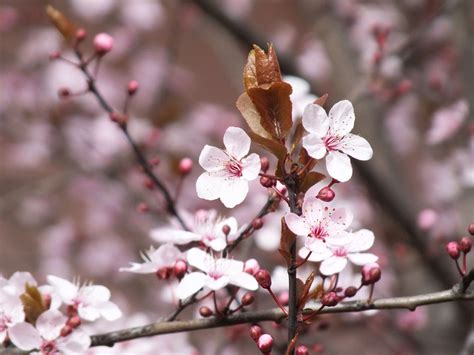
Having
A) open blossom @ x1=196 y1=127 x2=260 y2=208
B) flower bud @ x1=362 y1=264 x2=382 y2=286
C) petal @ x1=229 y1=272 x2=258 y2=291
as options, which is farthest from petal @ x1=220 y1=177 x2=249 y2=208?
flower bud @ x1=362 y1=264 x2=382 y2=286

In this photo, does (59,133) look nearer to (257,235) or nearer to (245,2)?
(257,235)

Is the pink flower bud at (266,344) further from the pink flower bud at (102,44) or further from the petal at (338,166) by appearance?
the pink flower bud at (102,44)

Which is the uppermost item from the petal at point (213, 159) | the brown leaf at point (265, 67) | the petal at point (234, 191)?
A: the brown leaf at point (265, 67)

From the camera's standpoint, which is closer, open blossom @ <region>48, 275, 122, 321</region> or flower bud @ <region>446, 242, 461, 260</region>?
flower bud @ <region>446, 242, 461, 260</region>

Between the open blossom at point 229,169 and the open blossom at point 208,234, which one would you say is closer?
the open blossom at point 229,169

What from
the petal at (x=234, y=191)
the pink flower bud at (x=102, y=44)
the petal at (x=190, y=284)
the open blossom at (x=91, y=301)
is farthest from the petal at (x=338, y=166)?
the pink flower bud at (x=102, y=44)

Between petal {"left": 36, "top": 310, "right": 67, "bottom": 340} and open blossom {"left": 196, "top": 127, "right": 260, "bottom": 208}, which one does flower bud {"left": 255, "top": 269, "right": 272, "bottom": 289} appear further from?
petal {"left": 36, "top": 310, "right": 67, "bottom": 340}
